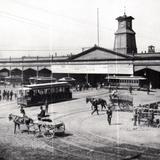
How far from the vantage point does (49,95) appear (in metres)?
33.5

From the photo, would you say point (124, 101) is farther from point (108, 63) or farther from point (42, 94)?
point (108, 63)

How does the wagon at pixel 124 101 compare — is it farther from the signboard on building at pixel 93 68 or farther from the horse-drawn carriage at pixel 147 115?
the signboard on building at pixel 93 68

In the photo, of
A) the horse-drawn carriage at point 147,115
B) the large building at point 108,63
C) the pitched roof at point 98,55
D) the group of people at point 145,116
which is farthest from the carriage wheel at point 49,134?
the pitched roof at point 98,55

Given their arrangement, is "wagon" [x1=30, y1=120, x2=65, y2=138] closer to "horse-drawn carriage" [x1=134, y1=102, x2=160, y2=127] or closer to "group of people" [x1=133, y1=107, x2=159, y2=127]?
"group of people" [x1=133, y1=107, x2=159, y2=127]

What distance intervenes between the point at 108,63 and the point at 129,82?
8.24m

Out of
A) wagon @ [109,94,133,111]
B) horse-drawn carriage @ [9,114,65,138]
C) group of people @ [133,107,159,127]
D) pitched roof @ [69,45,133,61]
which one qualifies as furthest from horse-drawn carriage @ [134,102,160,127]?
pitched roof @ [69,45,133,61]

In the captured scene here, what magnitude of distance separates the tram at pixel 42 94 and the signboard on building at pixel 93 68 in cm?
1894

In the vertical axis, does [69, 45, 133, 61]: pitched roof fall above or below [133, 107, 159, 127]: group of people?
above

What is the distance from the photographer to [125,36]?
187 feet

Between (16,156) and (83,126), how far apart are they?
7.58 metres

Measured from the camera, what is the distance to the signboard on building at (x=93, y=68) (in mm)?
52219

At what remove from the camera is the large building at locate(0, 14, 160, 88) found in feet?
167

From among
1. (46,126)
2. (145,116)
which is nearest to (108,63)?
(145,116)

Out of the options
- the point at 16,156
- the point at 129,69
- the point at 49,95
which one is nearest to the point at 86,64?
the point at 129,69
